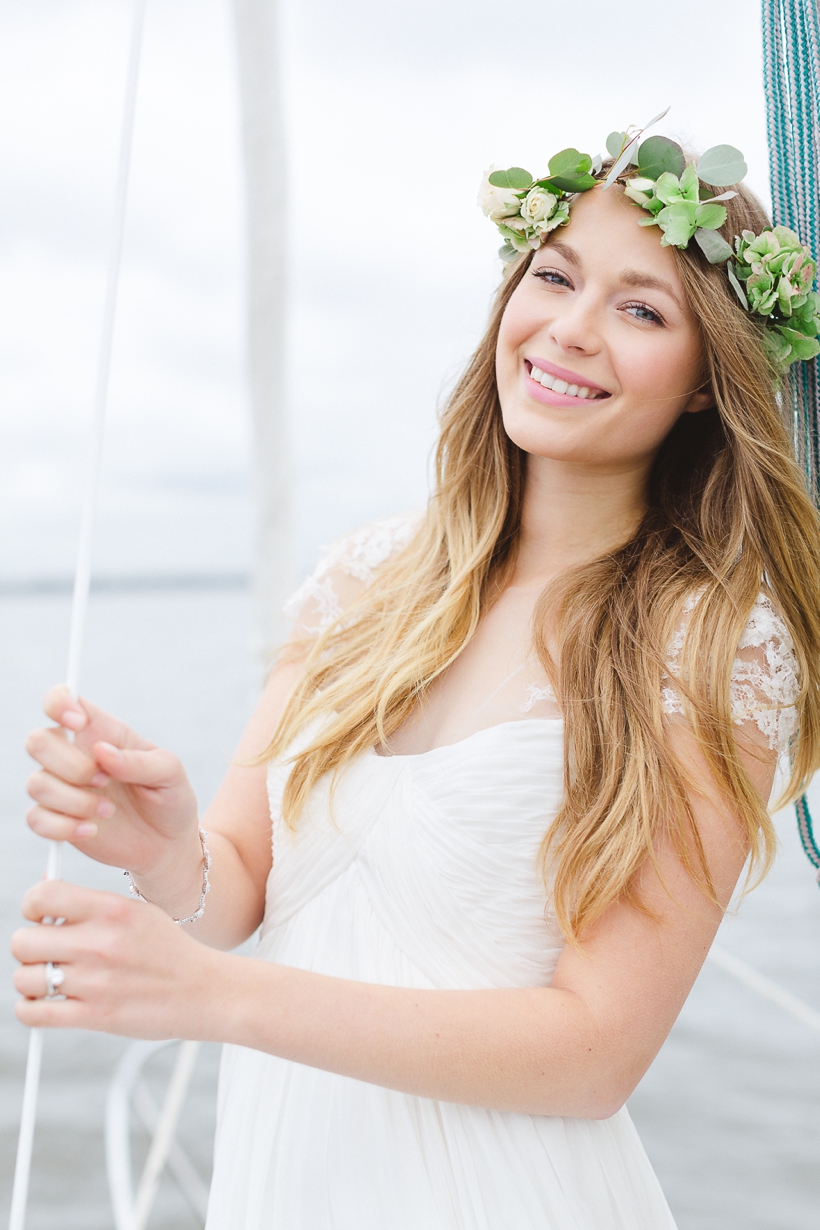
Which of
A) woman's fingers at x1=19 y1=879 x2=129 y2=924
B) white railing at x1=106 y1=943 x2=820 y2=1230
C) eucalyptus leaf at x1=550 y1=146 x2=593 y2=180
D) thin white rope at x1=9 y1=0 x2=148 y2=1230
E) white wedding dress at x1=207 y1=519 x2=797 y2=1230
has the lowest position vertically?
white railing at x1=106 y1=943 x2=820 y2=1230

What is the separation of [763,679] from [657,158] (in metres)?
0.72

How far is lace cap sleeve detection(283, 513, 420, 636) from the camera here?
5.42 feet

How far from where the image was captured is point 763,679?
1.27m

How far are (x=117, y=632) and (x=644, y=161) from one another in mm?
24630

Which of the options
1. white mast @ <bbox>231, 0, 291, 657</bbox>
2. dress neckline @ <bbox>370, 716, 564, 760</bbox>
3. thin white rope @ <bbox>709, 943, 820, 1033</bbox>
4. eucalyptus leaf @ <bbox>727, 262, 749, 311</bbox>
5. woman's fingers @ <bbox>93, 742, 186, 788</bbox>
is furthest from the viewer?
white mast @ <bbox>231, 0, 291, 657</bbox>

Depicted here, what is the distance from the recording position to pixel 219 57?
2.24 meters

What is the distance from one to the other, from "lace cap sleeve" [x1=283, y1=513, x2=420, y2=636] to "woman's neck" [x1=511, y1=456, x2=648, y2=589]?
0.24 metres

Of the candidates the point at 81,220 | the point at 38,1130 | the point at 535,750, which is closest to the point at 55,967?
the point at 535,750

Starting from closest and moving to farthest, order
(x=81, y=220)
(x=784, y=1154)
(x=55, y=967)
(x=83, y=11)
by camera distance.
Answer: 1. (x=55, y=967)
2. (x=83, y=11)
3. (x=784, y=1154)
4. (x=81, y=220)

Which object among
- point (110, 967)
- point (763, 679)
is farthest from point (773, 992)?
point (110, 967)

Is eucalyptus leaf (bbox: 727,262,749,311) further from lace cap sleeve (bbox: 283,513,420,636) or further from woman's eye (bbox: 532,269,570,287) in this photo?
lace cap sleeve (bbox: 283,513,420,636)

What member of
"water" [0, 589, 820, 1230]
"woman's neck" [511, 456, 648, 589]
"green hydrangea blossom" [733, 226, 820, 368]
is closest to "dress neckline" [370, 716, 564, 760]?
"woman's neck" [511, 456, 648, 589]

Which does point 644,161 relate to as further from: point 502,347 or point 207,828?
point 207,828

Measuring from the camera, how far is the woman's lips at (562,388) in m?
1.38
